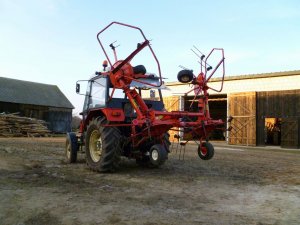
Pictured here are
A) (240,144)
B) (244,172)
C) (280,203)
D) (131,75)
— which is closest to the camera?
(280,203)

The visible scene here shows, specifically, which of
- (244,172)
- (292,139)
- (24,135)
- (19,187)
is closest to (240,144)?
(292,139)

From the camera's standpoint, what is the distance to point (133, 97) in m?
7.59

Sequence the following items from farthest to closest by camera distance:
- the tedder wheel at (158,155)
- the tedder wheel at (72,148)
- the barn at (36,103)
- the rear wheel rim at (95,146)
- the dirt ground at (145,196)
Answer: the barn at (36,103) → the tedder wheel at (72,148) → the rear wheel rim at (95,146) → the tedder wheel at (158,155) → the dirt ground at (145,196)

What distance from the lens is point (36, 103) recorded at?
3425 cm

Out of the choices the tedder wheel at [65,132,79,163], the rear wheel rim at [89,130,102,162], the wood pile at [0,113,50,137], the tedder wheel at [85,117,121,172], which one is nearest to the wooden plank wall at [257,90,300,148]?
the tedder wheel at [65,132,79,163]

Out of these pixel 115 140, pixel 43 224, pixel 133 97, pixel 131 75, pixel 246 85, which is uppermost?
pixel 246 85

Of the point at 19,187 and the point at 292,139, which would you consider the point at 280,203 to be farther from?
the point at 292,139

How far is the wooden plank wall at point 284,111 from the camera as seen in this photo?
2079 centimetres

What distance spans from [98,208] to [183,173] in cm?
371

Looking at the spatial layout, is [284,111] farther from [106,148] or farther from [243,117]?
[106,148]

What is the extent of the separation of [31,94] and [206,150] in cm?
3130

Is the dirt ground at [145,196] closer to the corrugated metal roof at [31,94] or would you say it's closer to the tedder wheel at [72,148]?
the tedder wheel at [72,148]

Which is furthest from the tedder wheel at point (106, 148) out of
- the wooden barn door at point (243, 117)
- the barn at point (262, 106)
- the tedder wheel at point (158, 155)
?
the wooden barn door at point (243, 117)

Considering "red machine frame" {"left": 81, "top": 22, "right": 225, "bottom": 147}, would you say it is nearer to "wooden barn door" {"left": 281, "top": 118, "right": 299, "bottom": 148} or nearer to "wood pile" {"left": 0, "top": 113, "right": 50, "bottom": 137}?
"wooden barn door" {"left": 281, "top": 118, "right": 299, "bottom": 148}
